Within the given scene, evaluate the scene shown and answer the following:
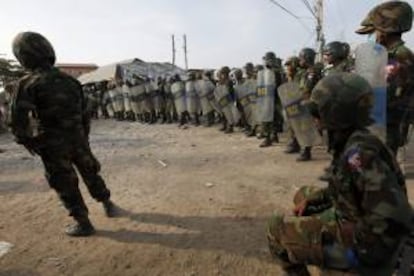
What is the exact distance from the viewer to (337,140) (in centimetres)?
233

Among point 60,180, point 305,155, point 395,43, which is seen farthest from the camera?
point 305,155

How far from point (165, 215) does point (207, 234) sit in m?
0.78

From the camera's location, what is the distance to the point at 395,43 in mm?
4160

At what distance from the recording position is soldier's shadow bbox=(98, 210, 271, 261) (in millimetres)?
4125

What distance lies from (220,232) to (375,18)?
7.93 feet

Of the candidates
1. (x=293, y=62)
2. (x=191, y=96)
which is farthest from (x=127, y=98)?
(x=293, y=62)

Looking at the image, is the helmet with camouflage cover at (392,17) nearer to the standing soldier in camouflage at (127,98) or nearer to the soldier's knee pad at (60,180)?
the soldier's knee pad at (60,180)

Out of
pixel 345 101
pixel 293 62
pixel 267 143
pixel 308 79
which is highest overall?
pixel 293 62

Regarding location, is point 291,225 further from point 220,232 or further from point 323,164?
point 323,164

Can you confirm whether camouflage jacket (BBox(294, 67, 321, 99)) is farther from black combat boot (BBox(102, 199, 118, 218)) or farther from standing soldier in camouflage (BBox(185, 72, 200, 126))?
standing soldier in camouflage (BBox(185, 72, 200, 126))

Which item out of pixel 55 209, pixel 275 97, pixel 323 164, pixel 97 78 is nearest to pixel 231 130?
pixel 275 97

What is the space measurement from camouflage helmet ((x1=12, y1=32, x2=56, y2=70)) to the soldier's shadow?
5.72 ft

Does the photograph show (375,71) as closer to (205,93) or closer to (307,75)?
(307,75)

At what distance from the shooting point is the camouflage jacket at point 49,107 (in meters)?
4.15
